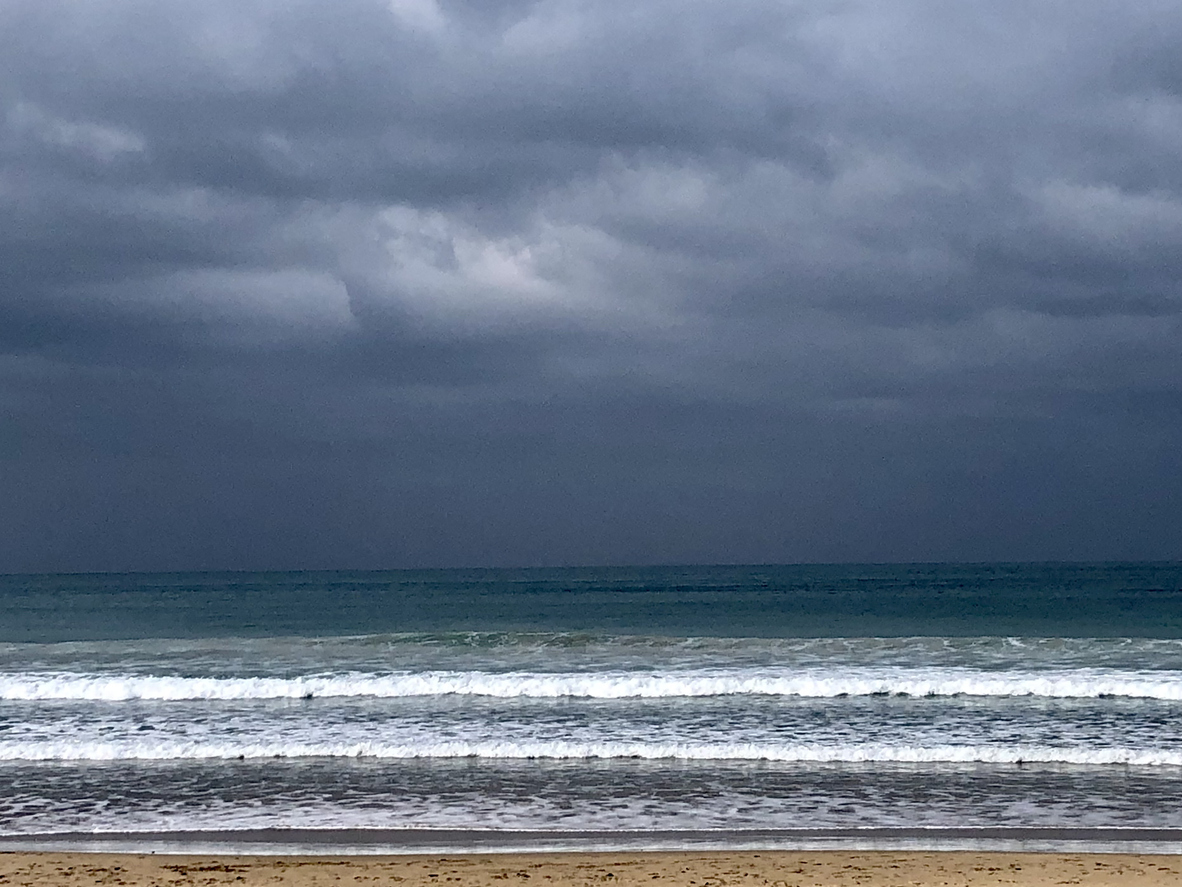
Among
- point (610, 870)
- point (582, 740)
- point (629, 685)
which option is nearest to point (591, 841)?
point (610, 870)

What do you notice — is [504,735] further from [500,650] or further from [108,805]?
[500,650]

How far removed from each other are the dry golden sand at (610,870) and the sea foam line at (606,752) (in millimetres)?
4155

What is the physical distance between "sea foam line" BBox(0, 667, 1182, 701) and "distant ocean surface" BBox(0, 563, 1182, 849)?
6 centimetres

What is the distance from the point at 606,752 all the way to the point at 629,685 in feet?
18.8

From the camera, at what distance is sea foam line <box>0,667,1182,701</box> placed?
1873 centimetres

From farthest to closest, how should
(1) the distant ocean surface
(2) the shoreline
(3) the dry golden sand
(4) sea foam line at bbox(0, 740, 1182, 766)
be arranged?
(4) sea foam line at bbox(0, 740, 1182, 766), (1) the distant ocean surface, (2) the shoreline, (3) the dry golden sand

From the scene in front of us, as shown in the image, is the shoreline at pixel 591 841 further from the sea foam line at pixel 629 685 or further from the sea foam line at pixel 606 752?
the sea foam line at pixel 629 685

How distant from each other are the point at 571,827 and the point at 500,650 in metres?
16.0

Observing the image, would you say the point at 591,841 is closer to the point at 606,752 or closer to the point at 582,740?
the point at 606,752

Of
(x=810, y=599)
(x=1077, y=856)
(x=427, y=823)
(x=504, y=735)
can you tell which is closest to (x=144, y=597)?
(x=810, y=599)

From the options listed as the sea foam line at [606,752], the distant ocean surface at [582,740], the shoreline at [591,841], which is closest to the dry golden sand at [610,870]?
the shoreline at [591,841]

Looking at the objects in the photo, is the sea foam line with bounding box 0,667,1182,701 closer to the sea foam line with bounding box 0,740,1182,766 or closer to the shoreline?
the sea foam line with bounding box 0,740,1182,766

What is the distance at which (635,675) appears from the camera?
2027cm

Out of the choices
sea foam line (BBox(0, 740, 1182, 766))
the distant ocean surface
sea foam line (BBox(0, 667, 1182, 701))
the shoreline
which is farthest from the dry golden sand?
sea foam line (BBox(0, 667, 1182, 701))
